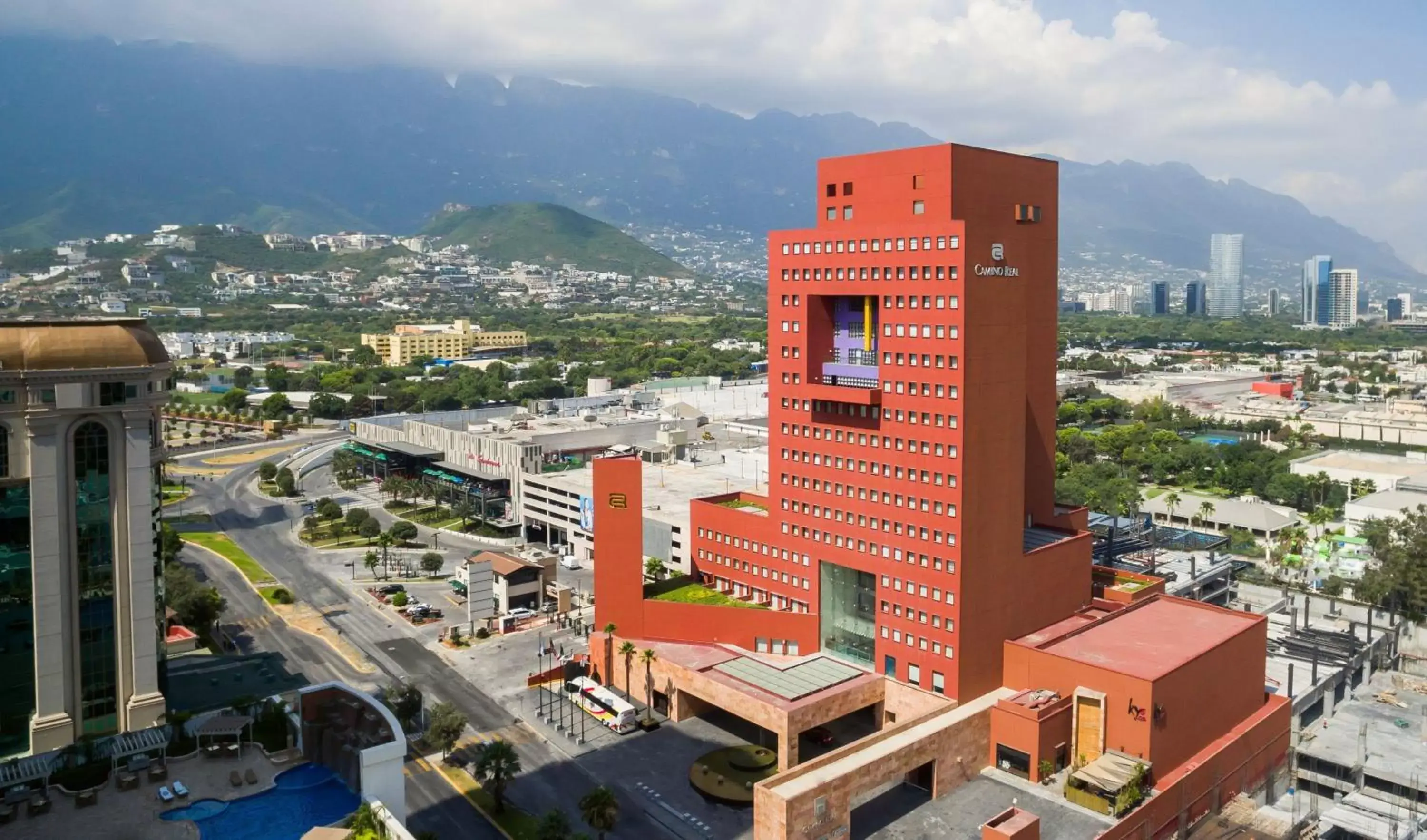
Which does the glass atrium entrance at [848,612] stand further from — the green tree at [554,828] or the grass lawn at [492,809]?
the green tree at [554,828]

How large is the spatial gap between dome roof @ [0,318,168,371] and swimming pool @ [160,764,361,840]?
1643cm

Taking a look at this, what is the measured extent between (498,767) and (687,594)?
21515 mm

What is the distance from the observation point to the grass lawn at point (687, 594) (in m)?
64.6

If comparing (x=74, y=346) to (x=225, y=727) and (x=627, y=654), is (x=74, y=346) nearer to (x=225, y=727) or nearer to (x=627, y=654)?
(x=225, y=727)

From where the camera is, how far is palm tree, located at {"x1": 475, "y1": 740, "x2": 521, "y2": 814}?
47.8 m

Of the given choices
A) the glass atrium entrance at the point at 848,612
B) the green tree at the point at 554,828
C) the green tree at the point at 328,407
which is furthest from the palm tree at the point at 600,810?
the green tree at the point at 328,407

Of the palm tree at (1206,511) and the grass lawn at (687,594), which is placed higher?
the grass lawn at (687,594)

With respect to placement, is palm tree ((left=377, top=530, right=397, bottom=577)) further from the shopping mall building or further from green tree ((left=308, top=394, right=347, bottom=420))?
green tree ((left=308, top=394, right=347, bottom=420))

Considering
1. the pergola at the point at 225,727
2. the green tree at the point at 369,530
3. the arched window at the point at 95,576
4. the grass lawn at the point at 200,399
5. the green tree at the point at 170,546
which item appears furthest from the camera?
the grass lawn at the point at 200,399

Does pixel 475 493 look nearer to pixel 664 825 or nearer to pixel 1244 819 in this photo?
pixel 664 825

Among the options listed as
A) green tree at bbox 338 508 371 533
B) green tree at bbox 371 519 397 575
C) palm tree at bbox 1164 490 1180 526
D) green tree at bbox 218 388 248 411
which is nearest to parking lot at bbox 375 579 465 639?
green tree at bbox 371 519 397 575

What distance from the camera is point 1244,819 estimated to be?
165ft

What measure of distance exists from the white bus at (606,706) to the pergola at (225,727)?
26.0 meters

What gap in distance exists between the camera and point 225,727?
3466 centimetres
